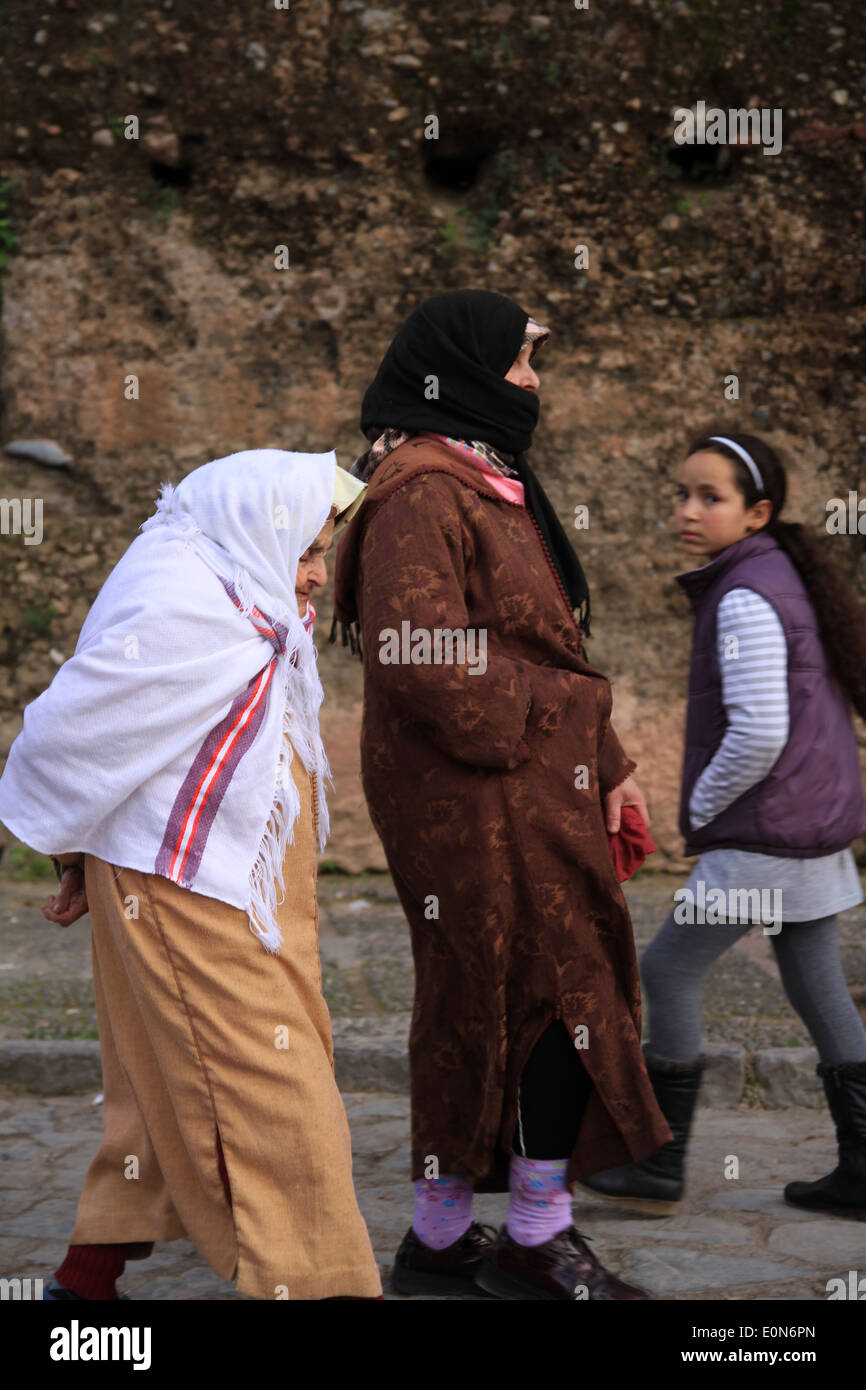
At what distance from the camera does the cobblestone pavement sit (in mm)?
3014

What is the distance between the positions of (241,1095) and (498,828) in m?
0.72

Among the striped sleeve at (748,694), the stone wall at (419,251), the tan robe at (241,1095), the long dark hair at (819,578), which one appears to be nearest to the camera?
the tan robe at (241,1095)

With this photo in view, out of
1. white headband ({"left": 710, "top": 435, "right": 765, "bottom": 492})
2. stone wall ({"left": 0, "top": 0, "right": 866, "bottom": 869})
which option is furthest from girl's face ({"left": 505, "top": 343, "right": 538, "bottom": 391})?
stone wall ({"left": 0, "top": 0, "right": 866, "bottom": 869})

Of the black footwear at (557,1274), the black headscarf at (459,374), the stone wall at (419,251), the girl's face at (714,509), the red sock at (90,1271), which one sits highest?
the stone wall at (419,251)

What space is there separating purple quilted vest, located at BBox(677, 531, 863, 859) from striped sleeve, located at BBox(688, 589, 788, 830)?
0.03 metres

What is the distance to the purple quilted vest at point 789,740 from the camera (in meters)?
3.35

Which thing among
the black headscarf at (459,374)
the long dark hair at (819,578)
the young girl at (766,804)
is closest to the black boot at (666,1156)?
the young girl at (766,804)

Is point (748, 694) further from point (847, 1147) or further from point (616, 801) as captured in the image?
point (847, 1147)

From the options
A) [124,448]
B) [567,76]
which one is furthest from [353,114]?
[124,448]

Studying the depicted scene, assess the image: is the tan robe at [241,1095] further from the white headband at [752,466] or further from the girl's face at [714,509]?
the white headband at [752,466]

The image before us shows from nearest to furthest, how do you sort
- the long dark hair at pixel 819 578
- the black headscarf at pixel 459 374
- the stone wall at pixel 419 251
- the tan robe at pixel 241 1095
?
the tan robe at pixel 241 1095, the black headscarf at pixel 459 374, the long dark hair at pixel 819 578, the stone wall at pixel 419 251

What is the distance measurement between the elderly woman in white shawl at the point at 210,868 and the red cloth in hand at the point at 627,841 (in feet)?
2.37

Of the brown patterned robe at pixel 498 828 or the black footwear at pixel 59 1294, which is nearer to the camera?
the black footwear at pixel 59 1294

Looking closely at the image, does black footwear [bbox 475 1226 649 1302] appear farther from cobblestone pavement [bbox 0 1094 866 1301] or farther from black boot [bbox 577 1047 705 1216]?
black boot [bbox 577 1047 705 1216]
